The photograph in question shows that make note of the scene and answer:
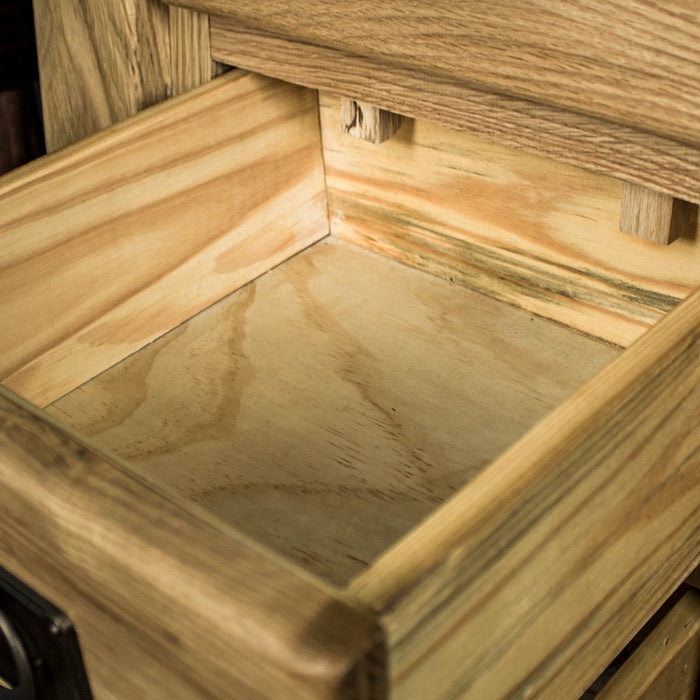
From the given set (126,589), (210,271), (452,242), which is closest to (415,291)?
(452,242)

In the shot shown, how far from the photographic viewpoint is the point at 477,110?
25.6 inches

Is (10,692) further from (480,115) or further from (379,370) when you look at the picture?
(480,115)

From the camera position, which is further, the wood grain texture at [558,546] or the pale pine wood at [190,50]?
the pale pine wood at [190,50]

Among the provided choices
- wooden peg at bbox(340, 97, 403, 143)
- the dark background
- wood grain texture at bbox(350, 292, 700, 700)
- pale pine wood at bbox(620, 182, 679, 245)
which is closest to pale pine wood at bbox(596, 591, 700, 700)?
wood grain texture at bbox(350, 292, 700, 700)

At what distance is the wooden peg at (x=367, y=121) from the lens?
76 cm

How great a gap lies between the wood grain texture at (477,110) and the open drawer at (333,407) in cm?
5

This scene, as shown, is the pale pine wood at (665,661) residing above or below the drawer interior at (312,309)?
below

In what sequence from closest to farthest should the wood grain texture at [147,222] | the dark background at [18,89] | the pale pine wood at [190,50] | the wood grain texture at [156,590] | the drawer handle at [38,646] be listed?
the wood grain texture at [156,590]
the drawer handle at [38,646]
the wood grain texture at [147,222]
the pale pine wood at [190,50]
the dark background at [18,89]

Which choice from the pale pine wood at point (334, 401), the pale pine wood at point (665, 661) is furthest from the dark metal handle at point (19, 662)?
the pale pine wood at point (665, 661)

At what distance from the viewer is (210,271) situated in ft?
2.72

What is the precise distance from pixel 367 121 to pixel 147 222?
0.64ft

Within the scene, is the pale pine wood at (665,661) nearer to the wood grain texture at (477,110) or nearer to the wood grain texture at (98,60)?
the wood grain texture at (477,110)

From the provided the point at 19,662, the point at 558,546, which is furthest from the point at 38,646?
the point at 558,546

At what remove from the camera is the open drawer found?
36 centimetres
